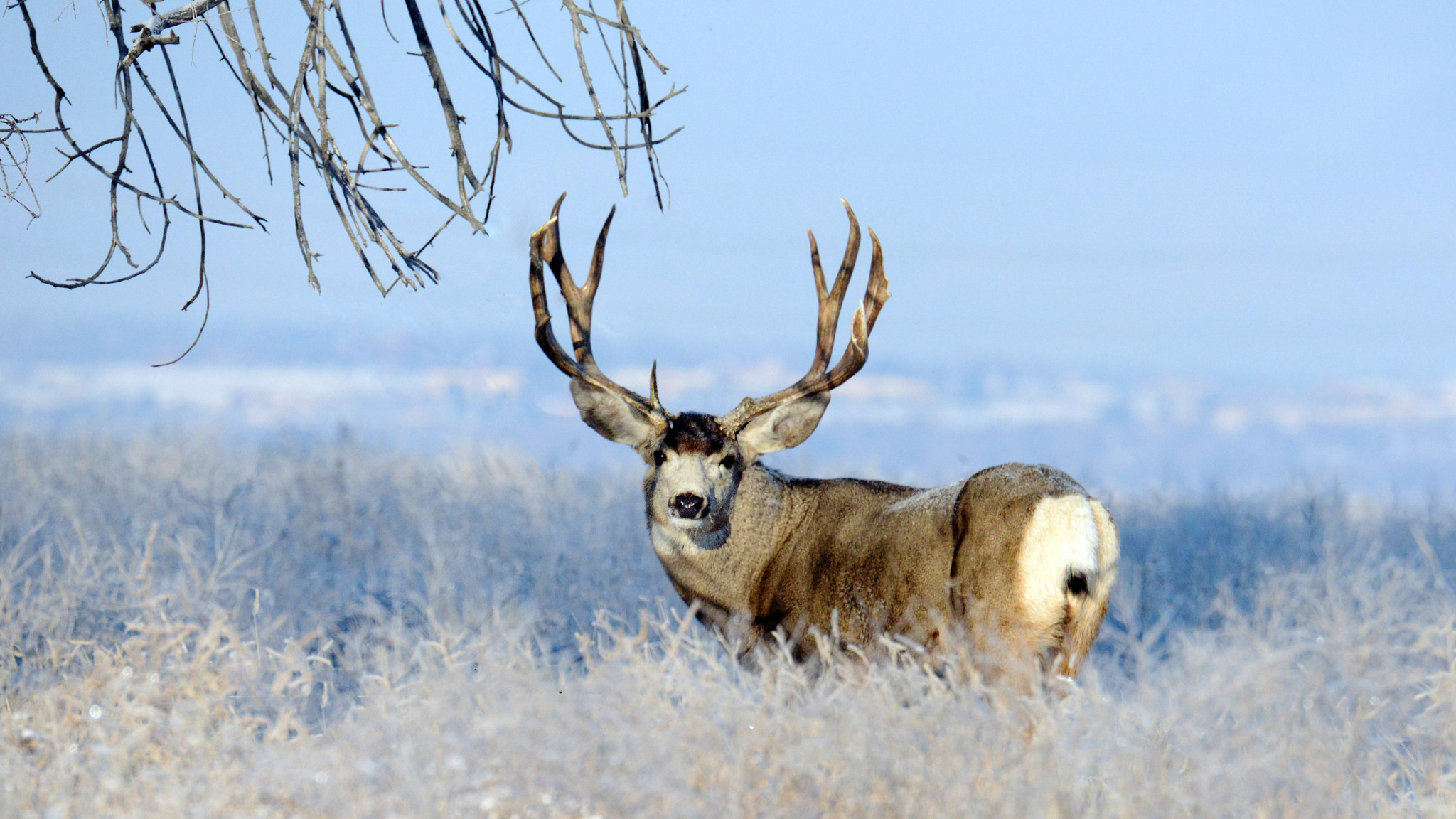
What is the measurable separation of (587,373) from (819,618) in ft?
5.69

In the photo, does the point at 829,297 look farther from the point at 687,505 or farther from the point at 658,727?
the point at 658,727

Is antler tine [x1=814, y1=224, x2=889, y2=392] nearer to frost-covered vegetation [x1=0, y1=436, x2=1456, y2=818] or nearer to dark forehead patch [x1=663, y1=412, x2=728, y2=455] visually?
dark forehead patch [x1=663, y1=412, x2=728, y2=455]

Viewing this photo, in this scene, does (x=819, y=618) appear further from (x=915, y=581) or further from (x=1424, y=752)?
(x=1424, y=752)

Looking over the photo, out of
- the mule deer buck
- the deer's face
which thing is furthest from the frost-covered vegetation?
the deer's face

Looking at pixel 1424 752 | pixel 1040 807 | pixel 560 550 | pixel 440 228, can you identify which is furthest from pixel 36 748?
pixel 1424 752

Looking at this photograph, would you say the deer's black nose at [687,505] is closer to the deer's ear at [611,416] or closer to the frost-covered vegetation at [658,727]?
the deer's ear at [611,416]

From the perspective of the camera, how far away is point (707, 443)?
5762 mm

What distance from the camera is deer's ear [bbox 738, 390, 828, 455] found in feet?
19.9

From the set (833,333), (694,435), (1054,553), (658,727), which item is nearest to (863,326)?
(833,333)

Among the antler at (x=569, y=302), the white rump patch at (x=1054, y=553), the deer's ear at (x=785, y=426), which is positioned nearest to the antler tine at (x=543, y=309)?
the antler at (x=569, y=302)

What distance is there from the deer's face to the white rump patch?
5.20 feet

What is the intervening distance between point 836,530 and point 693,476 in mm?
697

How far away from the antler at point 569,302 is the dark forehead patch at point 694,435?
215mm

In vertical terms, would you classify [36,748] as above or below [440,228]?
below
